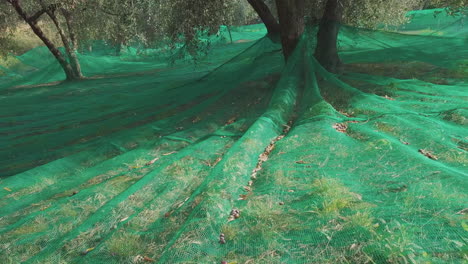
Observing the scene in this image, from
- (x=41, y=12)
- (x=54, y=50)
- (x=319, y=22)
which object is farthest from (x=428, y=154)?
(x=54, y=50)

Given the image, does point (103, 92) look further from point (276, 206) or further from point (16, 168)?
point (276, 206)

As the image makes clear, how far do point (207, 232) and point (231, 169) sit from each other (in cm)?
115

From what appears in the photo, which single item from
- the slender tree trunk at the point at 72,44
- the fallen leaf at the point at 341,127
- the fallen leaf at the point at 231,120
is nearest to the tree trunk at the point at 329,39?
the fallen leaf at the point at 231,120

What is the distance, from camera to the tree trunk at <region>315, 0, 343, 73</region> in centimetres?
837

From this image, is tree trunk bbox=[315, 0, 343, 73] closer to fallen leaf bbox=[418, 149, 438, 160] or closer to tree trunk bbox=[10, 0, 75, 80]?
fallen leaf bbox=[418, 149, 438, 160]

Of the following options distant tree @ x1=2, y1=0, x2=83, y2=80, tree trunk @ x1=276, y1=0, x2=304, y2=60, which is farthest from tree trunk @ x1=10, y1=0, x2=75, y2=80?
tree trunk @ x1=276, y1=0, x2=304, y2=60

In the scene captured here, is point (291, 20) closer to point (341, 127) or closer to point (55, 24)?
point (341, 127)

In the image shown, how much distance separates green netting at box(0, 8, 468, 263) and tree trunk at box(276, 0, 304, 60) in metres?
0.35

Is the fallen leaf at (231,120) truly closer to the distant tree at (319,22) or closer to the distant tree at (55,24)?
the distant tree at (319,22)

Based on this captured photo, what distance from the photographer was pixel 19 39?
86.3 feet

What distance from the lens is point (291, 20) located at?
26.6 ft

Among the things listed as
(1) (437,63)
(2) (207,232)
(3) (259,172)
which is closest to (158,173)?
(3) (259,172)

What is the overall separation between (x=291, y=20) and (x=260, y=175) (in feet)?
17.1

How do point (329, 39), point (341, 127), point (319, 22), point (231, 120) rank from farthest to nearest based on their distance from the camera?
point (319, 22), point (329, 39), point (231, 120), point (341, 127)
